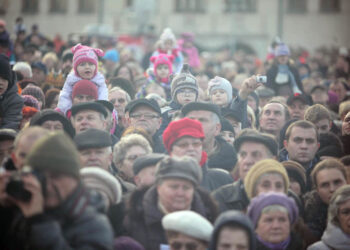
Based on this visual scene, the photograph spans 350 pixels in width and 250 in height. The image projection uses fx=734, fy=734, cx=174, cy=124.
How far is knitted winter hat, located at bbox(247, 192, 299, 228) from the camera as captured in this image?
532 centimetres

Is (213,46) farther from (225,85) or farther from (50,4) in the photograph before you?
Result: (225,85)

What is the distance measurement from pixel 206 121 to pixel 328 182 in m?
1.43

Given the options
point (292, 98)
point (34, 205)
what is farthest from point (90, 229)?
point (292, 98)

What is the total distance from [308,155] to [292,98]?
262 cm

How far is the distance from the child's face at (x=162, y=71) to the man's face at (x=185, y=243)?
6.37 m

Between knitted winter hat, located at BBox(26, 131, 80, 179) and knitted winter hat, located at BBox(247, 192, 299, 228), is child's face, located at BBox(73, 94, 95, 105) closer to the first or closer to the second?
knitted winter hat, located at BBox(247, 192, 299, 228)

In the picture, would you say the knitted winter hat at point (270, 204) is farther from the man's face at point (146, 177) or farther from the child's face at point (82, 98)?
the child's face at point (82, 98)

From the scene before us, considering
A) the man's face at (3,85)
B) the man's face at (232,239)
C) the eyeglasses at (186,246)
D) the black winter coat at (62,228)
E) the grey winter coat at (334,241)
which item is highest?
the man's face at (3,85)

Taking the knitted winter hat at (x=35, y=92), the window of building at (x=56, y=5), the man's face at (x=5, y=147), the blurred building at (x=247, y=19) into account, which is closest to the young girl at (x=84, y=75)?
the knitted winter hat at (x=35, y=92)

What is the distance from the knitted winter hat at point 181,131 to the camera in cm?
639

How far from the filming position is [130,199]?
5.60 meters

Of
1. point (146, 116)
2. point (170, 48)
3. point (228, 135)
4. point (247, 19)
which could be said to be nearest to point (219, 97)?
point (228, 135)

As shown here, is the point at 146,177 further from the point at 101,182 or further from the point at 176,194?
the point at 101,182

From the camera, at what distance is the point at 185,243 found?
4.94 metres
